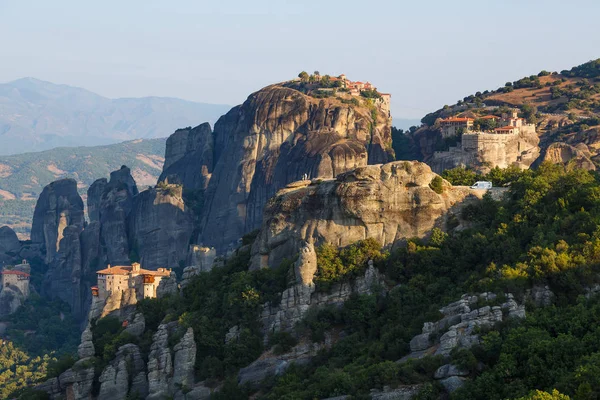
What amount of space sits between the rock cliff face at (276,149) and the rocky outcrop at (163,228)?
6.28ft

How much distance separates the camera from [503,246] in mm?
47656

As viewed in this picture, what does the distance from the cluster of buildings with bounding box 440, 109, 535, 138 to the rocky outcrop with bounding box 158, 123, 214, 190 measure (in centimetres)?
3123

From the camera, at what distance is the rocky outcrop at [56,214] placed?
5010 inches

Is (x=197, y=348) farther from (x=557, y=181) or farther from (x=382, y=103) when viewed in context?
(x=382, y=103)

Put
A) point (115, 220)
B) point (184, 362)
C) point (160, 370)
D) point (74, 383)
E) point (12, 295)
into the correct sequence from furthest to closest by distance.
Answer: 1. point (115, 220)
2. point (12, 295)
3. point (74, 383)
4. point (160, 370)
5. point (184, 362)

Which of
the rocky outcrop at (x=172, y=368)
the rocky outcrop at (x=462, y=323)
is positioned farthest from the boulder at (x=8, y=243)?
the rocky outcrop at (x=462, y=323)

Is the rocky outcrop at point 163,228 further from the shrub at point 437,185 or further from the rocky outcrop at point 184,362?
the shrub at point 437,185

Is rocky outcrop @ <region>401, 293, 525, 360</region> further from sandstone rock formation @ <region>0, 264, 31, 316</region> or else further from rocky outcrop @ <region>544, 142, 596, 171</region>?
sandstone rock formation @ <region>0, 264, 31, 316</region>

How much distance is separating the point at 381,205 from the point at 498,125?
141 ft

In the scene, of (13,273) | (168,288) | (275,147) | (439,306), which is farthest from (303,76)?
(439,306)

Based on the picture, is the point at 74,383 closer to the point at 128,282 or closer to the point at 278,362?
the point at 278,362

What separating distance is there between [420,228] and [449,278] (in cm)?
349

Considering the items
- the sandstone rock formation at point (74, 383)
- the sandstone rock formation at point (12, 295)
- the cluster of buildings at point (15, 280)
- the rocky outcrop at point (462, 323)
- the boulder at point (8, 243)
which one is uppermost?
the rocky outcrop at point (462, 323)

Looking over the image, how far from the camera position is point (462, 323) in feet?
135
